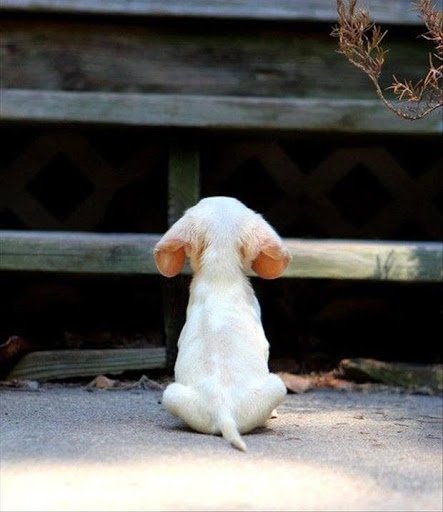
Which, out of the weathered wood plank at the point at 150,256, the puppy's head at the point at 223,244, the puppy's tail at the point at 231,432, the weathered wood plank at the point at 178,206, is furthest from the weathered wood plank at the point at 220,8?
the puppy's tail at the point at 231,432

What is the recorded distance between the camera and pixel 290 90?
555 centimetres

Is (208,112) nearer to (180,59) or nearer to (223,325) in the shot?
(180,59)

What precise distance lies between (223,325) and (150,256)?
1.45m

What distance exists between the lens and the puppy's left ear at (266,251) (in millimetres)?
3922

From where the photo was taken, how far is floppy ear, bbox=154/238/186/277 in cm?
393

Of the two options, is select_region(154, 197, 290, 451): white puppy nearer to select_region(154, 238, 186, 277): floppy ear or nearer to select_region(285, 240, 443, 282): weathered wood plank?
select_region(154, 238, 186, 277): floppy ear

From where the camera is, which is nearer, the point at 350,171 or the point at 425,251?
the point at 425,251

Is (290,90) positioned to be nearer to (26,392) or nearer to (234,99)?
(234,99)

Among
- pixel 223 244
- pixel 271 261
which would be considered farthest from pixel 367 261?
pixel 223 244

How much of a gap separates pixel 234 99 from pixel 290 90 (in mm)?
445

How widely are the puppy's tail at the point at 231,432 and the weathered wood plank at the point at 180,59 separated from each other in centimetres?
257

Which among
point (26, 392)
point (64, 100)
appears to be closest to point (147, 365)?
point (26, 392)

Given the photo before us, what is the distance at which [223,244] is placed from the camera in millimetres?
3941

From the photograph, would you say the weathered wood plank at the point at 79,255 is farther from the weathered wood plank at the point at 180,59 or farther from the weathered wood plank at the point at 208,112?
the weathered wood plank at the point at 180,59
